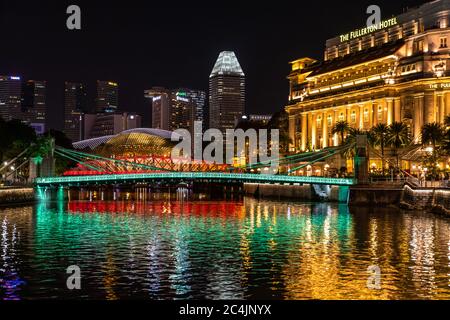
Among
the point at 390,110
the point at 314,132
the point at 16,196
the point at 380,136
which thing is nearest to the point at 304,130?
the point at 314,132

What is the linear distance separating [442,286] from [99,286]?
18849 mm

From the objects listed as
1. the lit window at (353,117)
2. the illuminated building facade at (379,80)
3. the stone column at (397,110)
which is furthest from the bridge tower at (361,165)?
the lit window at (353,117)

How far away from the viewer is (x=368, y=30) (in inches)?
6801

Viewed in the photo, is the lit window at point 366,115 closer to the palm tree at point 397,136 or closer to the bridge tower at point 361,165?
the palm tree at point 397,136

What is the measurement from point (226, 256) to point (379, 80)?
109147mm

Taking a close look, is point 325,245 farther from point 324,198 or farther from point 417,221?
point 324,198

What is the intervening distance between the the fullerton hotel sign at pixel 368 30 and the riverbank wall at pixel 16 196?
9118cm

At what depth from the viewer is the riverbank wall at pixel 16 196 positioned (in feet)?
326

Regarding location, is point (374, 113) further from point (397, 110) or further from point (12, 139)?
point (12, 139)

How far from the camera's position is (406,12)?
157 meters

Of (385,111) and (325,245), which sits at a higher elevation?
(385,111)

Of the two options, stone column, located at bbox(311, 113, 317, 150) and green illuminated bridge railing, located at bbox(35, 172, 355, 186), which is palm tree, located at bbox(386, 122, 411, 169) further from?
stone column, located at bbox(311, 113, 317, 150)
